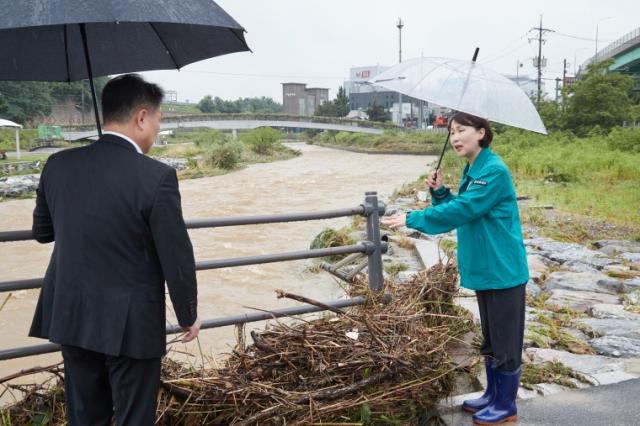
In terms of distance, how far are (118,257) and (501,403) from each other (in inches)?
82.5

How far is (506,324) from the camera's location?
9.86 ft

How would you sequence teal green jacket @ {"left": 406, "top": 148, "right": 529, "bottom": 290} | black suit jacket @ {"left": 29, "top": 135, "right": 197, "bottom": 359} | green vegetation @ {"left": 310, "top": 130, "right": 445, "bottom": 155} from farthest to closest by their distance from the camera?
green vegetation @ {"left": 310, "top": 130, "right": 445, "bottom": 155}, teal green jacket @ {"left": 406, "top": 148, "right": 529, "bottom": 290}, black suit jacket @ {"left": 29, "top": 135, "right": 197, "bottom": 359}

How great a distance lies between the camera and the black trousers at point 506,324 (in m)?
2.99

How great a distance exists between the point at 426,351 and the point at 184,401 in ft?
3.93

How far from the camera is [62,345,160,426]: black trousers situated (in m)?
2.07

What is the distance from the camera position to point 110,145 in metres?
2.03

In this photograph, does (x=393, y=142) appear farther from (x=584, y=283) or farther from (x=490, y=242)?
(x=490, y=242)

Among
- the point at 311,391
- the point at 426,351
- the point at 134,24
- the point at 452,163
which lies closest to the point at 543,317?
the point at 426,351

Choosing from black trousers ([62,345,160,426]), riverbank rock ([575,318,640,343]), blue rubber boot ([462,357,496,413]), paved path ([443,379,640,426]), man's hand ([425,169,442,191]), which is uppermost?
man's hand ([425,169,442,191])

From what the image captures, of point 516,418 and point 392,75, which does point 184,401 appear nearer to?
point 516,418

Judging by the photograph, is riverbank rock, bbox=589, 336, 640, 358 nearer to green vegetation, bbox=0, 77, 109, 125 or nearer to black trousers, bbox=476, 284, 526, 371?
black trousers, bbox=476, 284, 526, 371

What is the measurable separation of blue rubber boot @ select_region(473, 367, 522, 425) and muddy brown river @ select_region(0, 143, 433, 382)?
4.65ft

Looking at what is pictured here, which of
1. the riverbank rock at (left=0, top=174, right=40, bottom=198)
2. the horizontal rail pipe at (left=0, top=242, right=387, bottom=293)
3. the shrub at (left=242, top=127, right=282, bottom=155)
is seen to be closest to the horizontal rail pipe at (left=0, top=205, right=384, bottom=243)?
the horizontal rail pipe at (left=0, top=242, right=387, bottom=293)

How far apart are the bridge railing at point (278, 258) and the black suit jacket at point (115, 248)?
80cm
